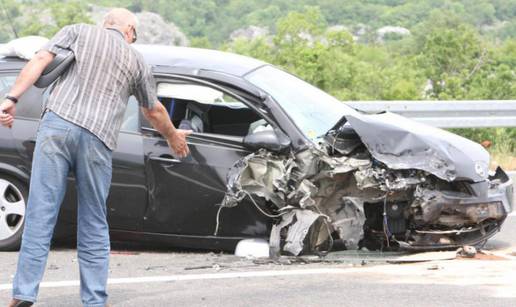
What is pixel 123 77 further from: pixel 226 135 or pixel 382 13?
pixel 382 13

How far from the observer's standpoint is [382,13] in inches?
4102

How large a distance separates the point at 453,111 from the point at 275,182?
616cm

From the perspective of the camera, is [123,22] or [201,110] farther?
[201,110]

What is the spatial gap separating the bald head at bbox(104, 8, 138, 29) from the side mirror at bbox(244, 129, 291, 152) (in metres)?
1.76

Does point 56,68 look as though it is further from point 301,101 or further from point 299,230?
point 301,101

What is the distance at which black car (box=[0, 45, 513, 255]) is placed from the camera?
6.82 meters

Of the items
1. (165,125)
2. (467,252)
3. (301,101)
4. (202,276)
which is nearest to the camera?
(165,125)

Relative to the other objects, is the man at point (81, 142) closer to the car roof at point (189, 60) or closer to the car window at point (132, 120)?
the car window at point (132, 120)

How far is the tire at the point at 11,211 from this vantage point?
7.04 m

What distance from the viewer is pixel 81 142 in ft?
16.5

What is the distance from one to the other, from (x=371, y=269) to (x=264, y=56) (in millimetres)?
39892

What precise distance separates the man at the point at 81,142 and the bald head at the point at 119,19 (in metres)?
0.15

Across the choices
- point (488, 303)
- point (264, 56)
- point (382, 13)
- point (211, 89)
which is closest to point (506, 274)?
point (488, 303)

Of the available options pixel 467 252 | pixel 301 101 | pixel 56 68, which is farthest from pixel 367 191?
pixel 56 68
